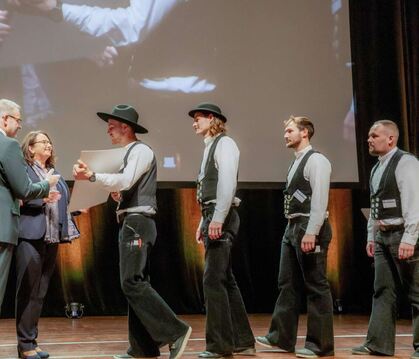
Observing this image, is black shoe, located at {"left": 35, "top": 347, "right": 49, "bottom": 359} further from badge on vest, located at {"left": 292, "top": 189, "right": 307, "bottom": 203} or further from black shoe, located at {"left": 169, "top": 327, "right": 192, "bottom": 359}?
badge on vest, located at {"left": 292, "top": 189, "right": 307, "bottom": 203}

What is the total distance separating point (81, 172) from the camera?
12.1 feet

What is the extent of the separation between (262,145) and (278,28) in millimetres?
1105

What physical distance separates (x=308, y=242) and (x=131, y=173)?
3.59 ft

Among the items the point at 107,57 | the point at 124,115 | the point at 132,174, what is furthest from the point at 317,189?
the point at 107,57

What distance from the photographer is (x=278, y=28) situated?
6578 millimetres

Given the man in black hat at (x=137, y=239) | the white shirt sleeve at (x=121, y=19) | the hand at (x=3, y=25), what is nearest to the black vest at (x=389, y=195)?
the man in black hat at (x=137, y=239)

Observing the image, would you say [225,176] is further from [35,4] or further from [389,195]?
[35,4]

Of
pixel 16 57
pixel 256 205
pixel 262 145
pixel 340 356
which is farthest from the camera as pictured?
pixel 256 205

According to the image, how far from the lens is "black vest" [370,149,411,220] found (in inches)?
165

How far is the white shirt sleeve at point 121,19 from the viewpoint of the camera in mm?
6133

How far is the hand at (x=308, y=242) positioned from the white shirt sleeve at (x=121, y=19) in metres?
2.93

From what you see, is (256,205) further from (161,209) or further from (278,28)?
(278,28)

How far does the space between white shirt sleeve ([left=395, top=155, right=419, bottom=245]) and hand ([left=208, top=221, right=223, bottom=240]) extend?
106 centimetres

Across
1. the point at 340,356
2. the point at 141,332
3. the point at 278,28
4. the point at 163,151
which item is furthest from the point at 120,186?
the point at 278,28
